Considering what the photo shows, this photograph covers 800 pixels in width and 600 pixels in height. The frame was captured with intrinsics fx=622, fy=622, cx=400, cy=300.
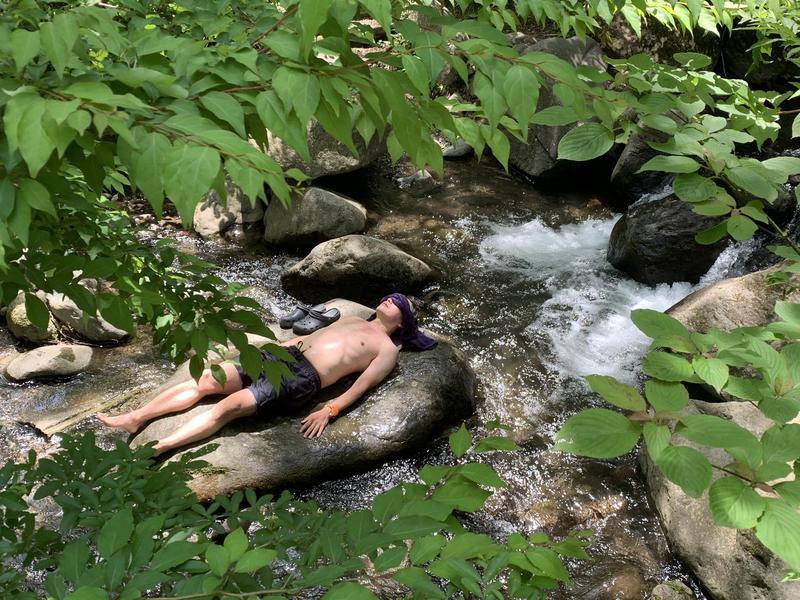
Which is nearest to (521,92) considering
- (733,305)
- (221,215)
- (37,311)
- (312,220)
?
(37,311)

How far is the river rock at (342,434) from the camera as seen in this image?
3861mm

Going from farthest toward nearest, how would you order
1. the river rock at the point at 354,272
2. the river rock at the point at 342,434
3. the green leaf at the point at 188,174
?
1. the river rock at the point at 354,272
2. the river rock at the point at 342,434
3. the green leaf at the point at 188,174

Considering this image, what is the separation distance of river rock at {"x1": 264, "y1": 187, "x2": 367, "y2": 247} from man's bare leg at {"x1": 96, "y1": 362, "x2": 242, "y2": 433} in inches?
105

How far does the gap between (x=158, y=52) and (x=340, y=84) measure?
40 centimetres

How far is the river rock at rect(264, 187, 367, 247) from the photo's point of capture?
6.71 m

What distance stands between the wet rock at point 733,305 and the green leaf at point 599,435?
4020mm

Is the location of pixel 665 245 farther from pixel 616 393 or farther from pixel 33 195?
pixel 33 195

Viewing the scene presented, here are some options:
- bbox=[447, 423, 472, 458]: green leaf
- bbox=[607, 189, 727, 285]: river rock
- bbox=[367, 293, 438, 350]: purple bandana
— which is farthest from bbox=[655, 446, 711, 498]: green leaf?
bbox=[607, 189, 727, 285]: river rock

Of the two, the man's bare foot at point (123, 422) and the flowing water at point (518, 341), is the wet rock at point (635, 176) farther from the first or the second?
the man's bare foot at point (123, 422)

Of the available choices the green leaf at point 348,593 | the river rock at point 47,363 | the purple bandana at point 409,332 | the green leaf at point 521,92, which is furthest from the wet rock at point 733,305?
the river rock at point 47,363

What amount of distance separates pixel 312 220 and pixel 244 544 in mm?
5862

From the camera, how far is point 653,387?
47.7 inches

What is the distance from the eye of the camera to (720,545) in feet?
11.3

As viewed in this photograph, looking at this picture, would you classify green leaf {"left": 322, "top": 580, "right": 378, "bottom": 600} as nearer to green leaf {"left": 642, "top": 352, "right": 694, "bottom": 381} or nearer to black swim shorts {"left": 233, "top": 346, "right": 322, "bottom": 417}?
green leaf {"left": 642, "top": 352, "right": 694, "bottom": 381}
